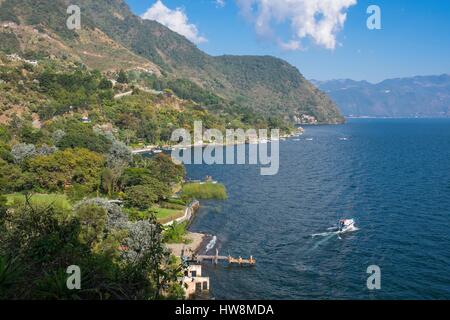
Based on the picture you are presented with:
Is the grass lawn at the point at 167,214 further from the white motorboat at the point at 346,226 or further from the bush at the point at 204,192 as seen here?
the white motorboat at the point at 346,226

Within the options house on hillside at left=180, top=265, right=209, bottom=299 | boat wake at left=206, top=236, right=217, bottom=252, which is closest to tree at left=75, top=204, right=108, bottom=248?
house on hillside at left=180, top=265, right=209, bottom=299

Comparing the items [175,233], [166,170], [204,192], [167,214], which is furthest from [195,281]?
[166,170]

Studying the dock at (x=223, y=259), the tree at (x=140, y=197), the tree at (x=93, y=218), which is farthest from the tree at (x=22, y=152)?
the dock at (x=223, y=259)

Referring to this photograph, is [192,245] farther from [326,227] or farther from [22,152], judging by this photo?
[22,152]

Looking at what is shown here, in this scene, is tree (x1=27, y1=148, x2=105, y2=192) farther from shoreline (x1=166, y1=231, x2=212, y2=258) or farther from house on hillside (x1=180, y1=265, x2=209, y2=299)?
house on hillside (x1=180, y1=265, x2=209, y2=299)

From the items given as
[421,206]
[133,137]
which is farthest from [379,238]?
[133,137]
